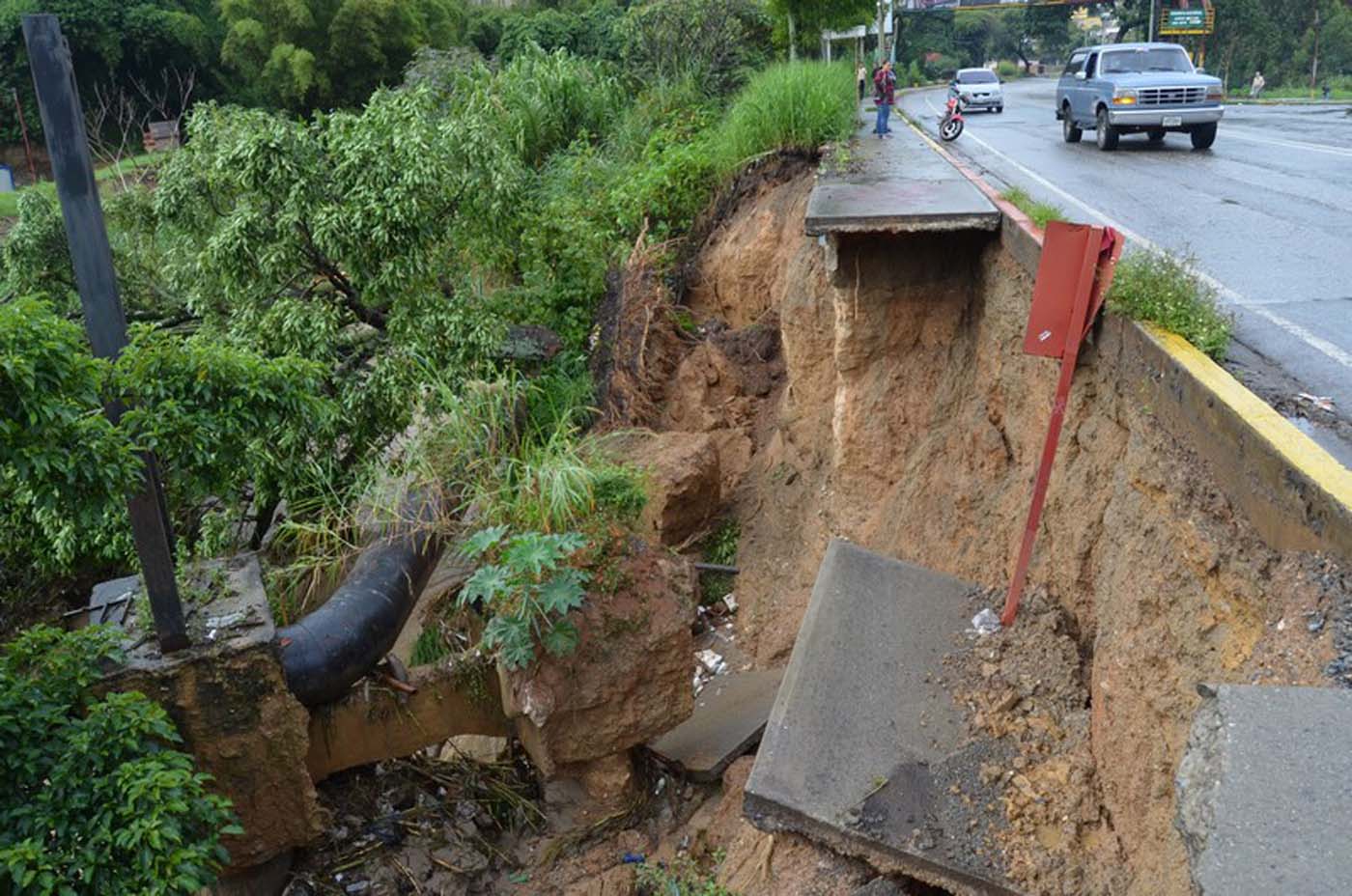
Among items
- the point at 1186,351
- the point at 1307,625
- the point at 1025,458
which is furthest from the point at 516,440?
the point at 1307,625

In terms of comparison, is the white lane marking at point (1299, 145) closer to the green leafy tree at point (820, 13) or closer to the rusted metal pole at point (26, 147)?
the green leafy tree at point (820, 13)

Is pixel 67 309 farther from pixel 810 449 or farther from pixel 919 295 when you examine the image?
pixel 919 295

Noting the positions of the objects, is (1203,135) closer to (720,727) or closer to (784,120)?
(784,120)

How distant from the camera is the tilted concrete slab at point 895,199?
661 centimetres

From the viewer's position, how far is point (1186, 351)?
4.18m

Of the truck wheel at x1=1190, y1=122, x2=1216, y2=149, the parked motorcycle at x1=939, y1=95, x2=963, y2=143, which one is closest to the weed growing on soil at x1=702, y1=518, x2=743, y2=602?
the parked motorcycle at x1=939, y1=95, x2=963, y2=143

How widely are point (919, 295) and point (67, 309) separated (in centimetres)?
836

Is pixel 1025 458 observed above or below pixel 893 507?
above

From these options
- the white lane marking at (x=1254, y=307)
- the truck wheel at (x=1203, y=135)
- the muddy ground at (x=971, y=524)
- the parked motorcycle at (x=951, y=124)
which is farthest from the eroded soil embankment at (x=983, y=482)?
the truck wheel at (x=1203, y=135)

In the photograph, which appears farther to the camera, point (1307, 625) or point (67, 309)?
point (67, 309)

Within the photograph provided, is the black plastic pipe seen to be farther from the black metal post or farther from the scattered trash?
the scattered trash

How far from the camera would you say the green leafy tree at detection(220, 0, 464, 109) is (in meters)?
29.2

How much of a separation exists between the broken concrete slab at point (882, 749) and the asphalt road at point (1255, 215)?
1858mm

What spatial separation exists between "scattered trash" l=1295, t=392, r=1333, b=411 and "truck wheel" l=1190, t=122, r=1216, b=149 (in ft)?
38.1
